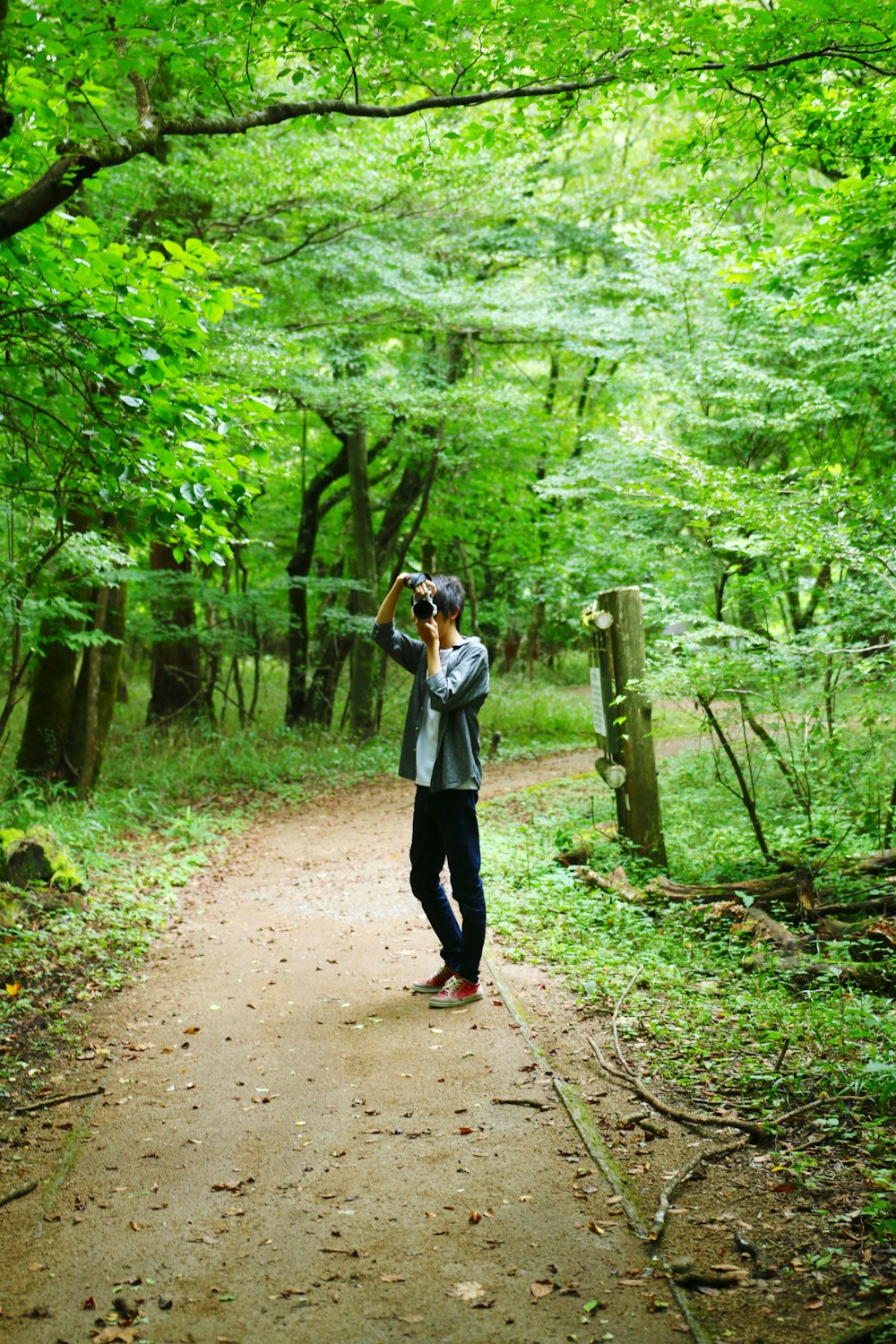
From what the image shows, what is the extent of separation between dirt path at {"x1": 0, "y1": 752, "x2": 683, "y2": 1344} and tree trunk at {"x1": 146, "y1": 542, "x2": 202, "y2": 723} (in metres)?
9.24

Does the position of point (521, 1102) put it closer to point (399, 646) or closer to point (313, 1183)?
point (313, 1183)

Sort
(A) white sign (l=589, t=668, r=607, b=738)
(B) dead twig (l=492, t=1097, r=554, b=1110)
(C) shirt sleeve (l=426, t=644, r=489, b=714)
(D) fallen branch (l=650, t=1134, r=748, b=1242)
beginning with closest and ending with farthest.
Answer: (D) fallen branch (l=650, t=1134, r=748, b=1242) < (B) dead twig (l=492, t=1097, r=554, b=1110) < (C) shirt sleeve (l=426, t=644, r=489, b=714) < (A) white sign (l=589, t=668, r=607, b=738)

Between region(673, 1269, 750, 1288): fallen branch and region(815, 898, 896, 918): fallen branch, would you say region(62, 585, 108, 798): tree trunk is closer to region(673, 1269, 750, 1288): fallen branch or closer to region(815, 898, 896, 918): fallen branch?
region(815, 898, 896, 918): fallen branch

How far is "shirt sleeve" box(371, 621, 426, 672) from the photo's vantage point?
16.6 feet

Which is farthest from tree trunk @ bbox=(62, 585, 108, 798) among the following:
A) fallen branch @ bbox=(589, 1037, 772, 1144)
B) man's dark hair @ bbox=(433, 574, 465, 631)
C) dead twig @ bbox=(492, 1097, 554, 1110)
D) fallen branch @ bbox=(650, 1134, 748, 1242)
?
fallen branch @ bbox=(650, 1134, 748, 1242)

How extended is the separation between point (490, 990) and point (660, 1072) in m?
1.32

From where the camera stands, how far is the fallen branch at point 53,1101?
13.8ft

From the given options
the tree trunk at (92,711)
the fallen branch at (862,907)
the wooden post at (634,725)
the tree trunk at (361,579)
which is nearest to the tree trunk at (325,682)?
the tree trunk at (361,579)

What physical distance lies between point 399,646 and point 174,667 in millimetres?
11106

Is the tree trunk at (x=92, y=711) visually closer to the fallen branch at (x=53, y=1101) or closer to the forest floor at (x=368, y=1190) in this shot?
the forest floor at (x=368, y=1190)

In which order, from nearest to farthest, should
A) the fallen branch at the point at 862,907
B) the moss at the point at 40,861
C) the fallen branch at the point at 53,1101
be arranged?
the fallen branch at the point at 53,1101
the fallen branch at the point at 862,907
the moss at the point at 40,861

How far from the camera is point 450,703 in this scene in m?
4.80

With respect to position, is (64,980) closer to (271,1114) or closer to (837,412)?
(271,1114)

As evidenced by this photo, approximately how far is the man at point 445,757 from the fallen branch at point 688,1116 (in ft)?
3.75
